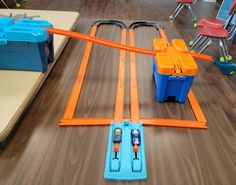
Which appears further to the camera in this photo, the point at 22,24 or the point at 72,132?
the point at 22,24

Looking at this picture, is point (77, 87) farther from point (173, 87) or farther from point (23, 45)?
point (173, 87)

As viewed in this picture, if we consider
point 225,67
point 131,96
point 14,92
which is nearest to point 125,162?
point 131,96

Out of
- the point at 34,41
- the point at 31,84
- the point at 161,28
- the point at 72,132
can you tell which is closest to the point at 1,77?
the point at 31,84

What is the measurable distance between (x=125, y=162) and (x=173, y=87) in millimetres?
500

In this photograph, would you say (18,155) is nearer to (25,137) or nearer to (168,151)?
(25,137)

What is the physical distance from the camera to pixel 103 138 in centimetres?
94

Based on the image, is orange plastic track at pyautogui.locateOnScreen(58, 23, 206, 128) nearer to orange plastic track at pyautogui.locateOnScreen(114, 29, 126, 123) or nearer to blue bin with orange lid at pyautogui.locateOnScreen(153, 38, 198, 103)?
orange plastic track at pyautogui.locateOnScreen(114, 29, 126, 123)

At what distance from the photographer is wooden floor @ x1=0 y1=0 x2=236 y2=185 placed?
0.79m

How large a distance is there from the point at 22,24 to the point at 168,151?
1.05 metres

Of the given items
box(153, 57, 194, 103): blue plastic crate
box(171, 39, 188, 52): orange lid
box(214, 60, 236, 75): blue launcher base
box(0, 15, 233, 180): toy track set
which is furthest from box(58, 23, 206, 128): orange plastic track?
box(214, 60, 236, 75): blue launcher base

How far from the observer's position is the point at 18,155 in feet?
2.78

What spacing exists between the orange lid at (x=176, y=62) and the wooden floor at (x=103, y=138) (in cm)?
22

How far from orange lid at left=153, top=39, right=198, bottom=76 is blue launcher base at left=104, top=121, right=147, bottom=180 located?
0.37m

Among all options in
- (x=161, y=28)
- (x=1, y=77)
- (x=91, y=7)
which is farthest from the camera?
(x=91, y=7)
